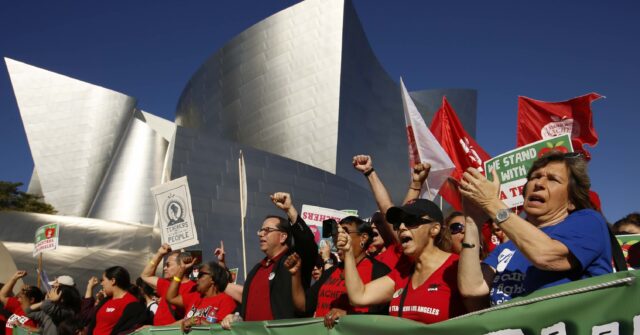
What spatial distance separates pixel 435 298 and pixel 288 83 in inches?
969

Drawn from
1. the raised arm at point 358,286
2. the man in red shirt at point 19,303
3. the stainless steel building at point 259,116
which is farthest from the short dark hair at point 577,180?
the stainless steel building at point 259,116

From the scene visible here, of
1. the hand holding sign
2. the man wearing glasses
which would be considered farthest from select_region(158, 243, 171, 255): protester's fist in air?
the hand holding sign

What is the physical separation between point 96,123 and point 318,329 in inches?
1126

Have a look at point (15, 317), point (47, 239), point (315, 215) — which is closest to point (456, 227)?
point (15, 317)

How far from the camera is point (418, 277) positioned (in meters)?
3.12

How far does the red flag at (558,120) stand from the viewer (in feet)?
23.0

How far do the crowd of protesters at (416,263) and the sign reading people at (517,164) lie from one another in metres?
0.84

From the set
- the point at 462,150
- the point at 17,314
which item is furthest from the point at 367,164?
the point at 17,314

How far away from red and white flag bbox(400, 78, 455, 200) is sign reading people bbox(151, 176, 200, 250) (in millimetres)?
2758

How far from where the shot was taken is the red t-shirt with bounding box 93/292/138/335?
5414 millimetres

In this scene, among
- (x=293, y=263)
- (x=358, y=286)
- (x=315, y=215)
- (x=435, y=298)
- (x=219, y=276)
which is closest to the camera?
(x=435, y=298)

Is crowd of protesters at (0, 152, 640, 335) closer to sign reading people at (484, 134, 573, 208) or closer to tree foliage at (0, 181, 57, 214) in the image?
sign reading people at (484, 134, 573, 208)

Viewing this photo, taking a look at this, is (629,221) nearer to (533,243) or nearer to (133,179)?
(533,243)

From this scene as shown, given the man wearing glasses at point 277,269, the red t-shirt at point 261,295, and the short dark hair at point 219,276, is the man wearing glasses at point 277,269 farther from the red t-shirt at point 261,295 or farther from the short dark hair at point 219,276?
the short dark hair at point 219,276
